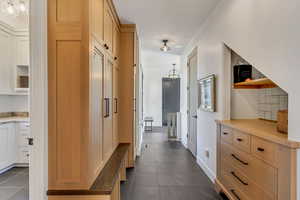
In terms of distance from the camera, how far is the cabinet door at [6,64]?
12.1ft

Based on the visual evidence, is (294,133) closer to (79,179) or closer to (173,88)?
(79,179)

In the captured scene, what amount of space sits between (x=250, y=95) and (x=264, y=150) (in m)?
1.40

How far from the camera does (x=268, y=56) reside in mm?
1809

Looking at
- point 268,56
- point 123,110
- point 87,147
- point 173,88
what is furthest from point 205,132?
point 173,88

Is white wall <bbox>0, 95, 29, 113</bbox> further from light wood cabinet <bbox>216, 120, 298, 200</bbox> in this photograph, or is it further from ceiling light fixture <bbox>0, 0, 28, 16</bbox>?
light wood cabinet <bbox>216, 120, 298, 200</bbox>

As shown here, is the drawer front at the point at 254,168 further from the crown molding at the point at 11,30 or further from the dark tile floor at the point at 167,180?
A: the crown molding at the point at 11,30

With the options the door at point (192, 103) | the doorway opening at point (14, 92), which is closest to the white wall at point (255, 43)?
the door at point (192, 103)

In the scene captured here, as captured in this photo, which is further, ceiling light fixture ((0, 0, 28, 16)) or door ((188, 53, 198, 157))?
door ((188, 53, 198, 157))

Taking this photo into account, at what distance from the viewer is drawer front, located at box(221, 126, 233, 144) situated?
2.42 m

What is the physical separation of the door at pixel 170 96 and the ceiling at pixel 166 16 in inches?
188

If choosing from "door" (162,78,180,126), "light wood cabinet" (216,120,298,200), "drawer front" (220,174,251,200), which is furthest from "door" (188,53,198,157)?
"door" (162,78,180,126)

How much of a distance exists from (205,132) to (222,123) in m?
1.05

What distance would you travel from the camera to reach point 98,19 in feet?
6.97

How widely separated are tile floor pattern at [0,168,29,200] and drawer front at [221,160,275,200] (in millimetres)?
2614
